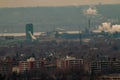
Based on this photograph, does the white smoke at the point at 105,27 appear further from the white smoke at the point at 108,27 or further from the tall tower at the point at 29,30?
the tall tower at the point at 29,30

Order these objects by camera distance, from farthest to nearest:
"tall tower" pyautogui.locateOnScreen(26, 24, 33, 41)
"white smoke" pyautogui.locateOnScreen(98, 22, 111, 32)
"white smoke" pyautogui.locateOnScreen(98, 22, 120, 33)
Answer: "white smoke" pyautogui.locateOnScreen(98, 22, 111, 32) < "white smoke" pyautogui.locateOnScreen(98, 22, 120, 33) < "tall tower" pyautogui.locateOnScreen(26, 24, 33, 41)

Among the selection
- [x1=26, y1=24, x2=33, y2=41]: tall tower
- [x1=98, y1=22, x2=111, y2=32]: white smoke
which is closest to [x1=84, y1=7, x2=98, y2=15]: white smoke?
[x1=98, y1=22, x2=111, y2=32]: white smoke

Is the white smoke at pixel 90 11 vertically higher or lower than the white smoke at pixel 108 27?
higher

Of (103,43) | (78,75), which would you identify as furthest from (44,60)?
(103,43)

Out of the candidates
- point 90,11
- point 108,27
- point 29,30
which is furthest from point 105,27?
point 29,30

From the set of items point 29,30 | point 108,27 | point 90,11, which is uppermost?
point 90,11

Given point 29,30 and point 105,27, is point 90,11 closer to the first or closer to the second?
point 105,27

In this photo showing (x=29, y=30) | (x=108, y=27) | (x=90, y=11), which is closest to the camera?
(x=29, y=30)

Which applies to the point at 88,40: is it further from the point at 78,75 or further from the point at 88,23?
the point at 78,75

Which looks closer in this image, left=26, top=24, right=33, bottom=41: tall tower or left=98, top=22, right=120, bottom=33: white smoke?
left=26, top=24, right=33, bottom=41: tall tower

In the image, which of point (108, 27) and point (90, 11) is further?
point (90, 11)

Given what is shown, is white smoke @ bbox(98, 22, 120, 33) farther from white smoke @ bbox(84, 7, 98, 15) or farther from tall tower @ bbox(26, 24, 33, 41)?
tall tower @ bbox(26, 24, 33, 41)

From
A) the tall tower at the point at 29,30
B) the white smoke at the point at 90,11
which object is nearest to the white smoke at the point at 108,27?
the white smoke at the point at 90,11
